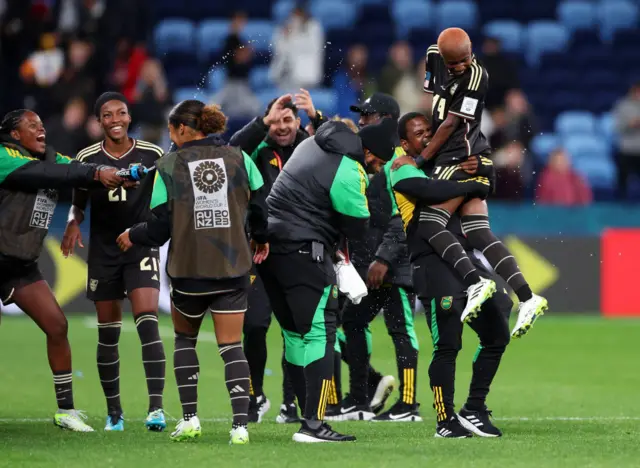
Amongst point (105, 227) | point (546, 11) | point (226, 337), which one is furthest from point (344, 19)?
point (226, 337)

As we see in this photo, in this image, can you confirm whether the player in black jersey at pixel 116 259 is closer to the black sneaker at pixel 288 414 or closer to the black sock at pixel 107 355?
the black sock at pixel 107 355

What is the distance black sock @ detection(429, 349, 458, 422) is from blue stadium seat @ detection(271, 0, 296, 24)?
49.0ft

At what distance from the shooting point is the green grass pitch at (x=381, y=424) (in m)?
7.58

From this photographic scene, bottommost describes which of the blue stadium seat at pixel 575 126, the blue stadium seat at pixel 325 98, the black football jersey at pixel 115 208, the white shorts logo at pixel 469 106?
the black football jersey at pixel 115 208

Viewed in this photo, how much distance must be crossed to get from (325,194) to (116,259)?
1.91 m

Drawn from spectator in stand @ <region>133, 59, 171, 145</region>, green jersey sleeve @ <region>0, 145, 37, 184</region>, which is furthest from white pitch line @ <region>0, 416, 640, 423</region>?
spectator in stand @ <region>133, 59, 171, 145</region>

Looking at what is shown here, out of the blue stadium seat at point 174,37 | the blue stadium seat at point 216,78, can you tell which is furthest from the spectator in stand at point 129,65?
the blue stadium seat at point 174,37

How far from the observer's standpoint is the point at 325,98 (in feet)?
67.0

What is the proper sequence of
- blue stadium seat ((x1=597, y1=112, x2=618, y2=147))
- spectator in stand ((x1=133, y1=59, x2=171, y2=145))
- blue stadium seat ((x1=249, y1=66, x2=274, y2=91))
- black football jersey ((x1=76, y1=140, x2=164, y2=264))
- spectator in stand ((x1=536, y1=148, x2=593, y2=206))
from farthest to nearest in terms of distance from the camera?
blue stadium seat ((x1=597, y1=112, x2=618, y2=147)) → blue stadium seat ((x1=249, y1=66, x2=274, y2=91)) → spectator in stand ((x1=536, y1=148, x2=593, y2=206)) → spectator in stand ((x1=133, y1=59, x2=171, y2=145)) → black football jersey ((x1=76, y1=140, x2=164, y2=264))

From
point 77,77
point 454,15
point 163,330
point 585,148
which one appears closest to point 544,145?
point 585,148

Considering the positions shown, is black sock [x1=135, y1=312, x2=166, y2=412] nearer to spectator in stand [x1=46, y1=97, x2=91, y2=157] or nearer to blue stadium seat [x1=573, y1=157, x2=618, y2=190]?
spectator in stand [x1=46, y1=97, x2=91, y2=157]

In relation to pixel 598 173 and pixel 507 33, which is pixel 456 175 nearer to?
pixel 598 173

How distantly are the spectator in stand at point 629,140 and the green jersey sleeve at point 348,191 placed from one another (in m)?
13.6

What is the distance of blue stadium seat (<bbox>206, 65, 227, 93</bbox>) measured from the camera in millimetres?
20931
